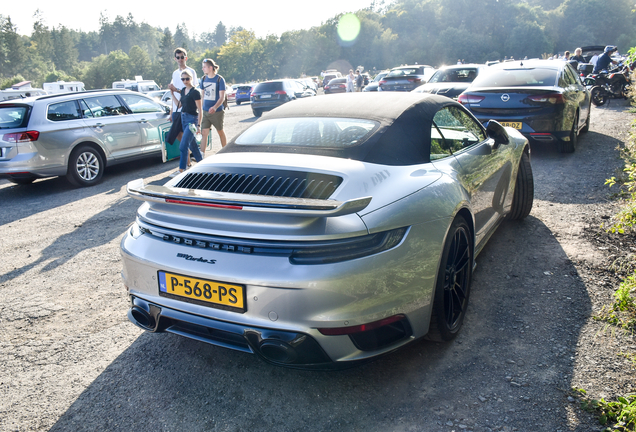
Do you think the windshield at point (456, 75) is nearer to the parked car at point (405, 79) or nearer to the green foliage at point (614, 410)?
the parked car at point (405, 79)

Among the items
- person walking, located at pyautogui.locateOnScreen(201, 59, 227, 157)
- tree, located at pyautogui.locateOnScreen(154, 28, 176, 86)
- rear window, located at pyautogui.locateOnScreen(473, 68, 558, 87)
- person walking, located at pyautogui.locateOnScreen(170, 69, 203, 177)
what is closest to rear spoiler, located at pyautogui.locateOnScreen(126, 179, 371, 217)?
person walking, located at pyautogui.locateOnScreen(170, 69, 203, 177)

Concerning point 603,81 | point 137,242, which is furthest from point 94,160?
point 603,81

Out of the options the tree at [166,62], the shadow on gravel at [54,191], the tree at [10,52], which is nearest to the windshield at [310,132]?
the shadow on gravel at [54,191]

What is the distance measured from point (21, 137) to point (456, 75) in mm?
10533

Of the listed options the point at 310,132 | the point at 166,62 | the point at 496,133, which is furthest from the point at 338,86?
the point at 166,62

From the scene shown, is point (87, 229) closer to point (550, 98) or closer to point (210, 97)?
point (210, 97)

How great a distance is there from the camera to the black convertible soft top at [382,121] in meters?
2.66

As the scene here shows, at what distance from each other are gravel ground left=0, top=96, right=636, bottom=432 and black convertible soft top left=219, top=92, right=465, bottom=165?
1.16m

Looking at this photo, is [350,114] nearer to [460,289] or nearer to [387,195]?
[387,195]

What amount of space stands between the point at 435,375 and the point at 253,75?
107 meters

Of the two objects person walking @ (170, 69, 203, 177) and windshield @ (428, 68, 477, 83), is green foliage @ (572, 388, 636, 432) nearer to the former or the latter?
person walking @ (170, 69, 203, 177)

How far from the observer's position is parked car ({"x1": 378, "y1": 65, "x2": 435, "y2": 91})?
1695 centimetres

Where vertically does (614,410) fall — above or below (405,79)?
below

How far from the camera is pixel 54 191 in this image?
7.61 metres
